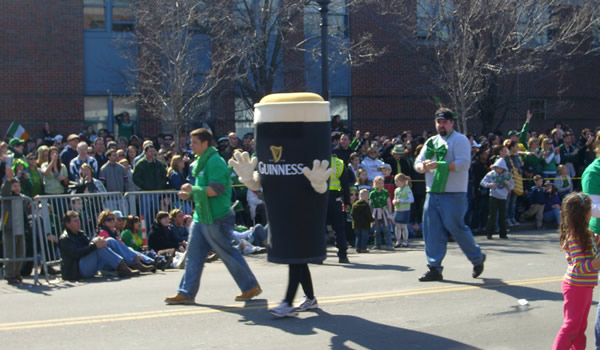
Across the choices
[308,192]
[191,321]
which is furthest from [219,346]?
[308,192]

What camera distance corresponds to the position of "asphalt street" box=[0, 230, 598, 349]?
22.1 ft

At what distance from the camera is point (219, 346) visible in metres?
6.53

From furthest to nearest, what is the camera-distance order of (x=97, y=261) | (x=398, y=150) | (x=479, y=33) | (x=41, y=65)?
(x=41, y=65) < (x=479, y=33) < (x=398, y=150) < (x=97, y=261)

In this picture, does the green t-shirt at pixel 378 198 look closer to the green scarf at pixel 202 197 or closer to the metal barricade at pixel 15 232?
the metal barricade at pixel 15 232

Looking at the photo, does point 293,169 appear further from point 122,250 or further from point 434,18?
point 434,18

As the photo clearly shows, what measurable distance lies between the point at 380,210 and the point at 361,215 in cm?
101

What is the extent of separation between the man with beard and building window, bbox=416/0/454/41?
12187 millimetres

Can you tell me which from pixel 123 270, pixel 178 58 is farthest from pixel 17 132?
pixel 123 270

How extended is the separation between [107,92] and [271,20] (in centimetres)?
665

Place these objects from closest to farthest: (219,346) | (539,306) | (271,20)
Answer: (219,346), (539,306), (271,20)

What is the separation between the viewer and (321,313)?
7.72 meters

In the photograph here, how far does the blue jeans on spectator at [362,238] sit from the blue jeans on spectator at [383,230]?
2.50 ft

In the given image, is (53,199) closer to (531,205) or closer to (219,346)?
(219,346)

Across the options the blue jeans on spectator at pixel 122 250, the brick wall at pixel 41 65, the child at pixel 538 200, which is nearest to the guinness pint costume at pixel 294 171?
the blue jeans on spectator at pixel 122 250
